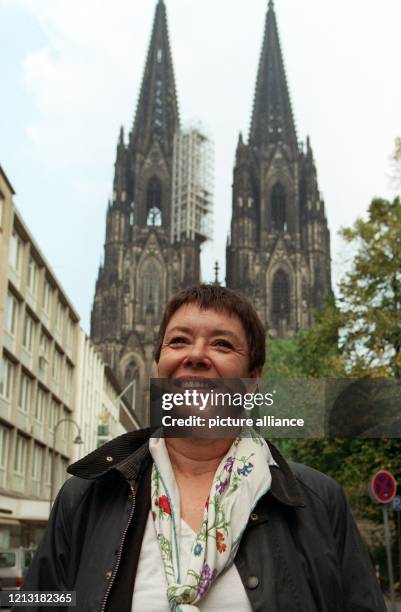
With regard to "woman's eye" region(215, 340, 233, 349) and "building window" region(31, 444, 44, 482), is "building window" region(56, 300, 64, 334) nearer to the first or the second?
"building window" region(31, 444, 44, 482)

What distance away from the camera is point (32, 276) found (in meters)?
29.5

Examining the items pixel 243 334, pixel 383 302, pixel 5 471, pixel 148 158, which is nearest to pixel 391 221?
pixel 383 302

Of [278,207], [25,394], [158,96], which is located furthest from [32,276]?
[158,96]

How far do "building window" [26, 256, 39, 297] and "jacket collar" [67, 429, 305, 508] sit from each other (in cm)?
2687

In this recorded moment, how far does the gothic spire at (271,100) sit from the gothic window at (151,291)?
16372 millimetres

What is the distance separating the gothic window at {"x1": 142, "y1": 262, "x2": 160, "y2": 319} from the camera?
71.9 metres

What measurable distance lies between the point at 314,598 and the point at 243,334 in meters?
0.69

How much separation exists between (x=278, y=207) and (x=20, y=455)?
2018 inches

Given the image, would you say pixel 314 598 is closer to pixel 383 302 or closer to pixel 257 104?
pixel 383 302

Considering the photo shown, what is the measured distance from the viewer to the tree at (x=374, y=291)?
18.0 metres

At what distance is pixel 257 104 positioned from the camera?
8250 centimetres

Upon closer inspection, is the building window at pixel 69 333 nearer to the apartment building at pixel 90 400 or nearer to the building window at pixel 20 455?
the apartment building at pixel 90 400

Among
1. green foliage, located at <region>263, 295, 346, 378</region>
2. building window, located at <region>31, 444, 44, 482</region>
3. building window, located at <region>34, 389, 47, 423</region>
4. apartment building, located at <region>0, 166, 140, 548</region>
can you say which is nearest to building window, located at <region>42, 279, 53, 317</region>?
apartment building, located at <region>0, 166, 140, 548</region>

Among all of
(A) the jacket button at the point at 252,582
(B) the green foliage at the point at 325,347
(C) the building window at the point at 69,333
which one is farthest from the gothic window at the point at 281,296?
(A) the jacket button at the point at 252,582
